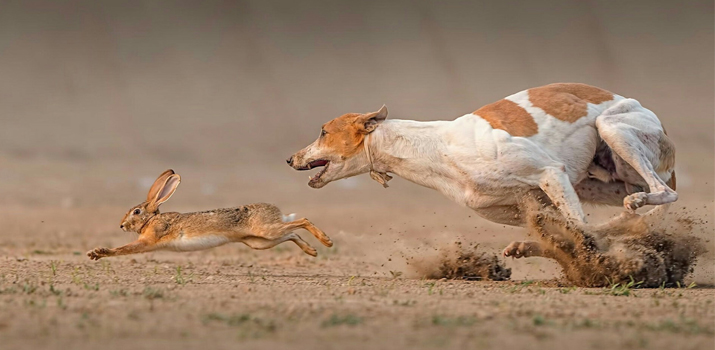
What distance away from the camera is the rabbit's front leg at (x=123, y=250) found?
28.1ft

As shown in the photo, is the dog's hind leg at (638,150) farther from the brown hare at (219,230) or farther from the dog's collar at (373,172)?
the brown hare at (219,230)

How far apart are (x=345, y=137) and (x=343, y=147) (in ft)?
0.29

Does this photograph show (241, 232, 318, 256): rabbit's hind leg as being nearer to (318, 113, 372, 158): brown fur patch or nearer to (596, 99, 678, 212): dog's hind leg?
(318, 113, 372, 158): brown fur patch

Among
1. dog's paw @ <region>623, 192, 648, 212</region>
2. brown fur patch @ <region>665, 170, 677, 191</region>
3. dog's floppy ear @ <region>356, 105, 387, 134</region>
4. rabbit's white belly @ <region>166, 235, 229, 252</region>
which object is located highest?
dog's floppy ear @ <region>356, 105, 387, 134</region>

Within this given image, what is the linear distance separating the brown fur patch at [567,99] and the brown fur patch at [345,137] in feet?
4.84

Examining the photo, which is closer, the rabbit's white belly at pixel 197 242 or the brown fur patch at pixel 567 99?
the brown fur patch at pixel 567 99

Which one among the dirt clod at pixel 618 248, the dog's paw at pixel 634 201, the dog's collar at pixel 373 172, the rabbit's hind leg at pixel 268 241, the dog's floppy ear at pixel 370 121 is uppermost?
the dog's floppy ear at pixel 370 121

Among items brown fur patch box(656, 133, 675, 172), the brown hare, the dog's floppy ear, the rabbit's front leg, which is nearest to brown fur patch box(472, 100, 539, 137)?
the dog's floppy ear

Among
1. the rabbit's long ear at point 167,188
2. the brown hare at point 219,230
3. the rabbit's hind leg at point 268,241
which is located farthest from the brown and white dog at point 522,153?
the rabbit's long ear at point 167,188

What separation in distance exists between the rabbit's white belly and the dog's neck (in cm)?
169

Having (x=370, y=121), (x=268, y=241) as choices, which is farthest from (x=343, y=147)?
(x=268, y=241)

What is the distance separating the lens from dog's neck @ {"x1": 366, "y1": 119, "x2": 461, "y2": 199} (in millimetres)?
7910

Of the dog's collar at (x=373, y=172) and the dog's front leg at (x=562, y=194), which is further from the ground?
the dog's collar at (x=373, y=172)

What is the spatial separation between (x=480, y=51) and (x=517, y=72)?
7.15 feet
